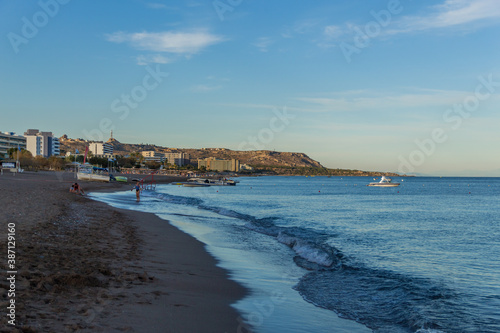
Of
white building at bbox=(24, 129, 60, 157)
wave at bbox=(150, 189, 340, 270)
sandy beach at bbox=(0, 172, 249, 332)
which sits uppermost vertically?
white building at bbox=(24, 129, 60, 157)

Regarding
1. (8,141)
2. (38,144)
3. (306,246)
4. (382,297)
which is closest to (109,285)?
(382,297)

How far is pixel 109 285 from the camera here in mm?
8125

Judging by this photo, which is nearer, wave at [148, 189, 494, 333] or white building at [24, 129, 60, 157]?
wave at [148, 189, 494, 333]

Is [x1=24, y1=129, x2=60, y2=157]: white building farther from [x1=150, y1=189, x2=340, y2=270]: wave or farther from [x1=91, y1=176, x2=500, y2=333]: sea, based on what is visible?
[x1=91, y1=176, x2=500, y2=333]: sea

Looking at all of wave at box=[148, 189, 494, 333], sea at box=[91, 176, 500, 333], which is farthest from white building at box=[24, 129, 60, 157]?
wave at box=[148, 189, 494, 333]

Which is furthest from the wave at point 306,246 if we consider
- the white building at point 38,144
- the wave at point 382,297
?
the white building at point 38,144

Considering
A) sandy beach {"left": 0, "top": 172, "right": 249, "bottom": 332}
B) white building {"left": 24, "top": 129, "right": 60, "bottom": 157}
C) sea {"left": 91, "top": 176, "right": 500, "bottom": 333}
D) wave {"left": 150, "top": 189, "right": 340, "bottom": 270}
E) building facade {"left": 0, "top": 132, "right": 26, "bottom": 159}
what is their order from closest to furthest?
1. sandy beach {"left": 0, "top": 172, "right": 249, "bottom": 332}
2. sea {"left": 91, "top": 176, "right": 500, "bottom": 333}
3. wave {"left": 150, "top": 189, "right": 340, "bottom": 270}
4. building facade {"left": 0, "top": 132, "right": 26, "bottom": 159}
5. white building {"left": 24, "top": 129, "right": 60, "bottom": 157}

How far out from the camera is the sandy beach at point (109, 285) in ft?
20.0

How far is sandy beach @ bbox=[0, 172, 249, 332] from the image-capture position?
608cm

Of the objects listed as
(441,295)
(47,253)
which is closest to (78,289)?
(47,253)

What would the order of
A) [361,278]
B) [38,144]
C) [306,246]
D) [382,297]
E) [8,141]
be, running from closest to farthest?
[382,297] → [361,278] → [306,246] → [8,141] → [38,144]

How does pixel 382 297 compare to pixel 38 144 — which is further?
pixel 38 144

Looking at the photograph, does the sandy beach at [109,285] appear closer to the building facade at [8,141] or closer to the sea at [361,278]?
the sea at [361,278]

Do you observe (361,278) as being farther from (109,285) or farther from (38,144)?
(38,144)
